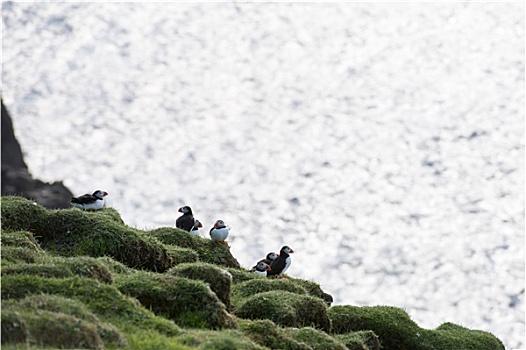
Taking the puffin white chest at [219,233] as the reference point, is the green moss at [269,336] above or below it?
below

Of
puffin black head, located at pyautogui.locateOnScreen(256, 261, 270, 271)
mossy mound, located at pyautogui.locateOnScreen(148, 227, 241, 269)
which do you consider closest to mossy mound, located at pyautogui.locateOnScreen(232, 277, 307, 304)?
mossy mound, located at pyautogui.locateOnScreen(148, 227, 241, 269)

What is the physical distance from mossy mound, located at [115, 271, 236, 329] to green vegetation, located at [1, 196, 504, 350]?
18 millimetres

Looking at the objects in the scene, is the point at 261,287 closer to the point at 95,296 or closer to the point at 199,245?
the point at 199,245

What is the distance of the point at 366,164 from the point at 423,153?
7554 millimetres

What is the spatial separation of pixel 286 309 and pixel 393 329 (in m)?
4.48

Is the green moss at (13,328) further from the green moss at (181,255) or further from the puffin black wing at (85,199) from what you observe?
the puffin black wing at (85,199)

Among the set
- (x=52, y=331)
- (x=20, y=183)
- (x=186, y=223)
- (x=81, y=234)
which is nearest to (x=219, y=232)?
(x=186, y=223)

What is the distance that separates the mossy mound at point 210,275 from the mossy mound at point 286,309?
143cm

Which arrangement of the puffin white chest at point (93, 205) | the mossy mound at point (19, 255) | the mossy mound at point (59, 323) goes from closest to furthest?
1. the mossy mound at point (59, 323)
2. the mossy mound at point (19, 255)
3. the puffin white chest at point (93, 205)

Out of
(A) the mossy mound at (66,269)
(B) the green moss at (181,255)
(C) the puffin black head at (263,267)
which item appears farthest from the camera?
(C) the puffin black head at (263,267)

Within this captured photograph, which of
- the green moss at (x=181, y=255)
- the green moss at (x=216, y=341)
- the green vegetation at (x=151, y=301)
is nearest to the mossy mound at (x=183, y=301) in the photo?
the green vegetation at (x=151, y=301)

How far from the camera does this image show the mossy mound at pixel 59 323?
14.5m

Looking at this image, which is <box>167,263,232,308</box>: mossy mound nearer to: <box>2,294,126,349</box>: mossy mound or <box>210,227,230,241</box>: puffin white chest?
<box>2,294,126,349</box>: mossy mound

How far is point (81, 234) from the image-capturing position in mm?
22953
